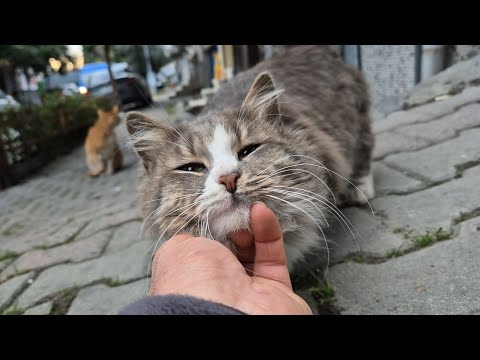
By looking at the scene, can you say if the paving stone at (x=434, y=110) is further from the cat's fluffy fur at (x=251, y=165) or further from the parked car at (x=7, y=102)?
the parked car at (x=7, y=102)

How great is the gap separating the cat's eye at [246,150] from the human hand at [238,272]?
38cm

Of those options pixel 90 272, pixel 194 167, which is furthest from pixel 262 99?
pixel 90 272

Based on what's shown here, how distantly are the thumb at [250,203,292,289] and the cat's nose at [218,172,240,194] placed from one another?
0.13m

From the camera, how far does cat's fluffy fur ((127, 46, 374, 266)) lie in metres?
1.31

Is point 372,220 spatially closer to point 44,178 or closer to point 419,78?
point 419,78

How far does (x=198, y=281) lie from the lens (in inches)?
36.0

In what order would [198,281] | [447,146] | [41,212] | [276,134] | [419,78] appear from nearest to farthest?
[198,281] → [447,146] → [419,78] → [276,134] → [41,212]

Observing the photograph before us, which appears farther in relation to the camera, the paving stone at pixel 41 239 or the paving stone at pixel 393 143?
the paving stone at pixel 41 239

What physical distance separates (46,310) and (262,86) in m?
1.57

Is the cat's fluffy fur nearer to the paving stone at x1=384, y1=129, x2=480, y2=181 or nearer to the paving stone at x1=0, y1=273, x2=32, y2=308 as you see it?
the paving stone at x1=384, y1=129, x2=480, y2=181

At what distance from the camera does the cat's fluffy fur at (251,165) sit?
1.31 metres

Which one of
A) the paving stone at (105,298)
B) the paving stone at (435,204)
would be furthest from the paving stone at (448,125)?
the paving stone at (105,298)

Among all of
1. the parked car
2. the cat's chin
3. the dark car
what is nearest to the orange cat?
the parked car
